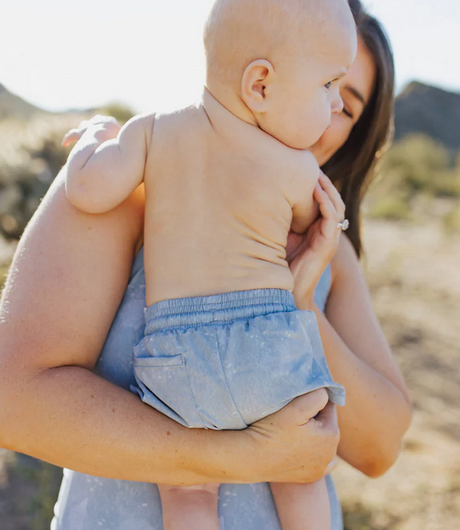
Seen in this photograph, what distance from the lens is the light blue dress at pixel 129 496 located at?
160 cm

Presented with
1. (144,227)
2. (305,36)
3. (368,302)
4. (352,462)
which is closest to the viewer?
(305,36)

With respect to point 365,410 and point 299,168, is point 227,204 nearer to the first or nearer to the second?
point 299,168

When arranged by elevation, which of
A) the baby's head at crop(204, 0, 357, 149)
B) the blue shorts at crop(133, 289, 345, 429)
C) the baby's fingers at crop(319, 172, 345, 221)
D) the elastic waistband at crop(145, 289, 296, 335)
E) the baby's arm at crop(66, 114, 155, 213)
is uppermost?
the baby's head at crop(204, 0, 357, 149)

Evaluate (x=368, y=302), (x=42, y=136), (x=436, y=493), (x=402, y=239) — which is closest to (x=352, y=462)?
(x=368, y=302)

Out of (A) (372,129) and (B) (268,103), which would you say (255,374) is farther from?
(A) (372,129)

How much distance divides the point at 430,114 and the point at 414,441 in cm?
3715

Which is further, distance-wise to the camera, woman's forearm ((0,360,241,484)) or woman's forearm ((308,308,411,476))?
woman's forearm ((308,308,411,476))

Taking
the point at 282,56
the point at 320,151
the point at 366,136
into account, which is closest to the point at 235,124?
the point at 282,56

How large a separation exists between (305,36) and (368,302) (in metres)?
1.00

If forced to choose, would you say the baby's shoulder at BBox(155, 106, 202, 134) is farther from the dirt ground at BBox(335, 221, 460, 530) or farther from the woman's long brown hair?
the dirt ground at BBox(335, 221, 460, 530)

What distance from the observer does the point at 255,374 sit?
1448 mm

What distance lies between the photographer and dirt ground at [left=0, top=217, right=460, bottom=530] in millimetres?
4039

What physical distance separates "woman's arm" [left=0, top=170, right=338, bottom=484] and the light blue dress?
0.06m

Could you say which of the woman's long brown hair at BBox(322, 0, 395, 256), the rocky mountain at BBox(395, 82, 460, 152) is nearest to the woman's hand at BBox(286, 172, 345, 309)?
the woman's long brown hair at BBox(322, 0, 395, 256)
